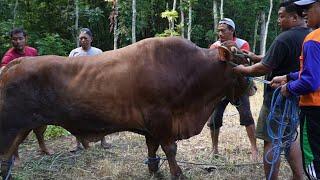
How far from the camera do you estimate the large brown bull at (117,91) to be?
4723 millimetres

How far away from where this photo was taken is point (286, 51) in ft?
12.7

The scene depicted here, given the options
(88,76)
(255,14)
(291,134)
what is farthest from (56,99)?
(255,14)

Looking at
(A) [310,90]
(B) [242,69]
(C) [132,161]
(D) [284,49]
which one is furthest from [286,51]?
(C) [132,161]

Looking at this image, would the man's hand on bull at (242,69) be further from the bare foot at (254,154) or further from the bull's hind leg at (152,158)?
the bare foot at (254,154)

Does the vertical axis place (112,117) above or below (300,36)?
below

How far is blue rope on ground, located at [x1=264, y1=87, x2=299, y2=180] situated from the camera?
381 cm

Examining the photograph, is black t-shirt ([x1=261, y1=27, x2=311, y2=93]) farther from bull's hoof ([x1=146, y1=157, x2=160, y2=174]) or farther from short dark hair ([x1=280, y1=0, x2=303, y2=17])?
bull's hoof ([x1=146, y1=157, x2=160, y2=174])

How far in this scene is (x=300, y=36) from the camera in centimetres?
389

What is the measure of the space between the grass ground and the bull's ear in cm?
146

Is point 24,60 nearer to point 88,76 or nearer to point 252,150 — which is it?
point 88,76

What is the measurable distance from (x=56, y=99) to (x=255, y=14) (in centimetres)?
2681

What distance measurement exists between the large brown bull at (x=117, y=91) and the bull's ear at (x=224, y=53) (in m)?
0.01

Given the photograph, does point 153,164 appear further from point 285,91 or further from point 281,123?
point 285,91

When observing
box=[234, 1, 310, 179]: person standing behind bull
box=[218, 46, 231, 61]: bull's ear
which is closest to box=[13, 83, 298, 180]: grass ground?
box=[234, 1, 310, 179]: person standing behind bull
